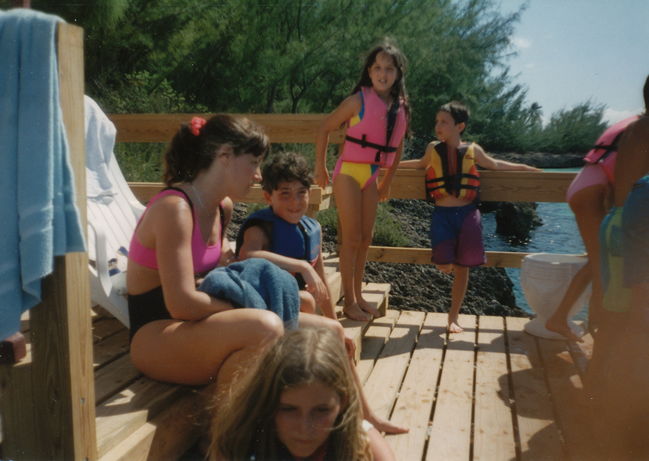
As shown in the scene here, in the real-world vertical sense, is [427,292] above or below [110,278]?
below

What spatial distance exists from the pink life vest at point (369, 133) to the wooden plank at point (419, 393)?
1241mm

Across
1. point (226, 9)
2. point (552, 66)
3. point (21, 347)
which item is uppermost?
point (226, 9)

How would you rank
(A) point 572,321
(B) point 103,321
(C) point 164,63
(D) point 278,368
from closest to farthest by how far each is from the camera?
(D) point 278,368 < (B) point 103,321 < (A) point 572,321 < (C) point 164,63

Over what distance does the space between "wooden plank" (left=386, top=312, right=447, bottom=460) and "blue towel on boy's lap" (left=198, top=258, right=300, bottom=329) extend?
2.51 ft

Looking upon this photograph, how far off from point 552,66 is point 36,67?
302cm

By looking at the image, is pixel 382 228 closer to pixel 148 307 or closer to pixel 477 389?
pixel 477 389

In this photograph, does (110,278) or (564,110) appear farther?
(564,110)

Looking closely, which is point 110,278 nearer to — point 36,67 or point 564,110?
point 36,67

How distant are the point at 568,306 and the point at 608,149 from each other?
3.21 feet

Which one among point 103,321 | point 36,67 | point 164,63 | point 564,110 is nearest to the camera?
point 36,67

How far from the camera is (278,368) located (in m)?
1.62

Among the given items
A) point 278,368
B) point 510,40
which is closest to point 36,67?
point 278,368

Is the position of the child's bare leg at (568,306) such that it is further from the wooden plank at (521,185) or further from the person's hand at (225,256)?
the person's hand at (225,256)

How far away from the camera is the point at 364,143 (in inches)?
155
